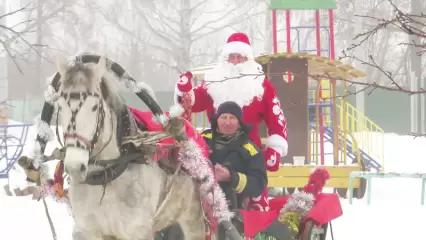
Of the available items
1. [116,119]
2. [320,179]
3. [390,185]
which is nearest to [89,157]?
[116,119]

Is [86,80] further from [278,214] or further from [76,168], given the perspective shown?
[278,214]

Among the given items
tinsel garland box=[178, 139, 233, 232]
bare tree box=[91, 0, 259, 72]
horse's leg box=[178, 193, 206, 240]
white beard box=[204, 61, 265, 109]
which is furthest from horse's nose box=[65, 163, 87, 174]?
bare tree box=[91, 0, 259, 72]

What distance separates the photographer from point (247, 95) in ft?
15.8

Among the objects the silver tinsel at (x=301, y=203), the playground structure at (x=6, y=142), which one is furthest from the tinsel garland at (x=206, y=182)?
the playground structure at (x=6, y=142)

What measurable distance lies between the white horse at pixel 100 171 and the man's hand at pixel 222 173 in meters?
0.47

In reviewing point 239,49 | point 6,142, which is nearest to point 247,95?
point 239,49

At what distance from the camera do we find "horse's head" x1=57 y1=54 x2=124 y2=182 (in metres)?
2.46

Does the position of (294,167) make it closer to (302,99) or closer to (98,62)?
(302,99)

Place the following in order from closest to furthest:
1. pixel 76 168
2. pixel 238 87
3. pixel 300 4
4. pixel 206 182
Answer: pixel 76 168 → pixel 206 182 → pixel 238 87 → pixel 300 4

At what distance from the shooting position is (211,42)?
98.1 feet

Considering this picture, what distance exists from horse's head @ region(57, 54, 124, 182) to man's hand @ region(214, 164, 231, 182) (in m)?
1.06

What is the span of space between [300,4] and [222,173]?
7.86m

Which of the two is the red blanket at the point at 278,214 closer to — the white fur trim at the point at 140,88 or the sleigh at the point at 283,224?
the sleigh at the point at 283,224

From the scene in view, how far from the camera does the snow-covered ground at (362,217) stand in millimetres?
7367
